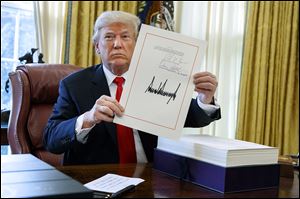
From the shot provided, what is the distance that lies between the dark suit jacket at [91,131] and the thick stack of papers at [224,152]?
1.19 feet

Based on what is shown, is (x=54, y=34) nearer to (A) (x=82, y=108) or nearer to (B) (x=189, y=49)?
(A) (x=82, y=108)

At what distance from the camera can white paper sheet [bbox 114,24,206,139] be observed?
3.65ft

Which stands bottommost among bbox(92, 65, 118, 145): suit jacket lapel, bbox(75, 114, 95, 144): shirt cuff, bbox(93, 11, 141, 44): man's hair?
bbox(75, 114, 95, 144): shirt cuff

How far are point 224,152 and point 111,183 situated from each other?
30 cm

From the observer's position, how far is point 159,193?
0.94 meters

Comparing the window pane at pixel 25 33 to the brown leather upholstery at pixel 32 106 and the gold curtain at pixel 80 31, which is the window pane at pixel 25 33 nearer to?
the gold curtain at pixel 80 31

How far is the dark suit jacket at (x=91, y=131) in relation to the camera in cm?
151

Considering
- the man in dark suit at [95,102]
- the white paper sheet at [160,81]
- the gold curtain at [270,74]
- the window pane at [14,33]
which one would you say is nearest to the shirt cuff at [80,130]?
the man in dark suit at [95,102]

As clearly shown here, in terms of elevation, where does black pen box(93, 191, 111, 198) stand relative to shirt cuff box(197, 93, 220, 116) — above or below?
below

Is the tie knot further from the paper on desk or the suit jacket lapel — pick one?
the paper on desk

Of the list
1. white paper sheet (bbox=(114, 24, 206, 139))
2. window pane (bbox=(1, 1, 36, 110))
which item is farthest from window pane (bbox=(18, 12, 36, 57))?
white paper sheet (bbox=(114, 24, 206, 139))

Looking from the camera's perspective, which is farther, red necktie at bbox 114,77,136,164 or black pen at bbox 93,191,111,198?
red necktie at bbox 114,77,136,164

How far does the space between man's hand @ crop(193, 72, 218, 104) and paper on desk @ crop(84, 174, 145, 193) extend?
1.14 ft

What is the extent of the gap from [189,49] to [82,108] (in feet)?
2.16
